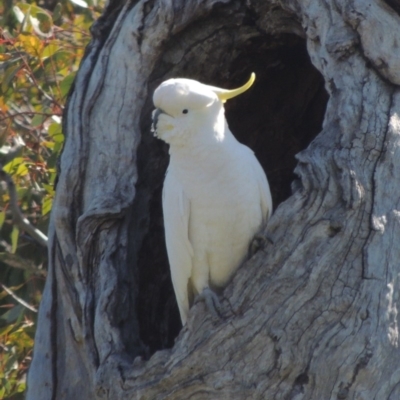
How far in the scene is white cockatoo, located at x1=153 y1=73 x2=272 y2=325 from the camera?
270 centimetres

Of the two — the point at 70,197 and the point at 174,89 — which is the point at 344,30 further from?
the point at 70,197

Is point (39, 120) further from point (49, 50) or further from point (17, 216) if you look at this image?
point (17, 216)

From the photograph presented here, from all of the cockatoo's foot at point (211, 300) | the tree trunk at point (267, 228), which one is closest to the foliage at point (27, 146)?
the tree trunk at point (267, 228)

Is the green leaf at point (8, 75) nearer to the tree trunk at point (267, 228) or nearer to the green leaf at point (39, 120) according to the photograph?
the green leaf at point (39, 120)

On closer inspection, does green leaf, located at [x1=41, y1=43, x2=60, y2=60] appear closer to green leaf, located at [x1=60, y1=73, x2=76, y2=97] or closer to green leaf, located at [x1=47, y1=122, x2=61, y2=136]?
green leaf, located at [x1=60, y1=73, x2=76, y2=97]

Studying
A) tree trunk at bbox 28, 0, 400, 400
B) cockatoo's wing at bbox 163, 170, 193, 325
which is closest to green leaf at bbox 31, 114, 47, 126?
tree trunk at bbox 28, 0, 400, 400

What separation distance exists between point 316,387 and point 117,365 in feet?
2.07

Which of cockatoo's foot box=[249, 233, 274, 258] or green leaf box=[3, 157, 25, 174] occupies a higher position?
cockatoo's foot box=[249, 233, 274, 258]

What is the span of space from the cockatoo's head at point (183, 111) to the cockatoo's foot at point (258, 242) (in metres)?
0.36

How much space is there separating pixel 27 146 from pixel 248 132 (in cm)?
111

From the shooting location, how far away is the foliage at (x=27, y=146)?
381cm

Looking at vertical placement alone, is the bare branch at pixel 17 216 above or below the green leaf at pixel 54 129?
below

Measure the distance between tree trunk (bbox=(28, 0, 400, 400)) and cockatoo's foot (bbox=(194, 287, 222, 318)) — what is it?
28 millimetres

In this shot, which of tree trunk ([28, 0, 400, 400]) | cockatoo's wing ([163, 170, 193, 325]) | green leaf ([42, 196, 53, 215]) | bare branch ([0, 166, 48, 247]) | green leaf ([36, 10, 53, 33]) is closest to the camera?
tree trunk ([28, 0, 400, 400])
